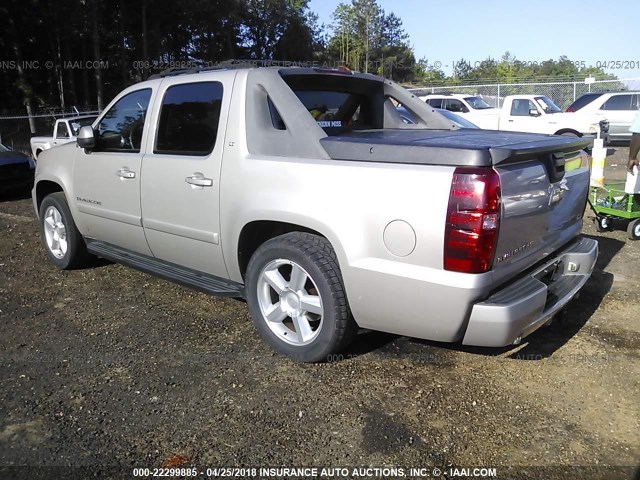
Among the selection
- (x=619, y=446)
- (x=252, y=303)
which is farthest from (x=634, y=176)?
(x=252, y=303)

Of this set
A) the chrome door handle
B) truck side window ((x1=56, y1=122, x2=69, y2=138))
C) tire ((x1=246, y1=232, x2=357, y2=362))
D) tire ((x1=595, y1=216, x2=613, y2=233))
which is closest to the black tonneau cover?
tire ((x1=246, y1=232, x2=357, y2=362))

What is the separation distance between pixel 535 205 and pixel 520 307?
0.57 m

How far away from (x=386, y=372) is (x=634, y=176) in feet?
14.4

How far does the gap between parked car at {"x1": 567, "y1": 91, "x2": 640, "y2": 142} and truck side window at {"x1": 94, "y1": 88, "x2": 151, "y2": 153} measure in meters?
15.6

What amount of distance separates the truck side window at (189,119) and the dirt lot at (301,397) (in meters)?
1.32

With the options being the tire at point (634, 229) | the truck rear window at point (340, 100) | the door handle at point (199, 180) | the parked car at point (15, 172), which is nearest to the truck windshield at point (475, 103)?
the tire at point (634, 229)

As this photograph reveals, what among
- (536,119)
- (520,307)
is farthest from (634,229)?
(536,119)

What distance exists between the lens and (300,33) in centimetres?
5597

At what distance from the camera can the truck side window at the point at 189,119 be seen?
366cm

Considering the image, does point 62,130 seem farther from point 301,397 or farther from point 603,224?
point 301,397

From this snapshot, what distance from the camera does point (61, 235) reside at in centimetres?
538

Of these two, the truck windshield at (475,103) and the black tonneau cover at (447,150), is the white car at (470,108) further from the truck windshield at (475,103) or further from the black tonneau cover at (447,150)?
the black tonneau cover at (447,150)

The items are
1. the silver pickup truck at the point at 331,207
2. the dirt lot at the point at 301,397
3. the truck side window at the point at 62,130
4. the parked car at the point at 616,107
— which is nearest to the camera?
the dirt lot at the point at 301,397

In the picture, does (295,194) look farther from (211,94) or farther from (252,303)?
(211,94)
